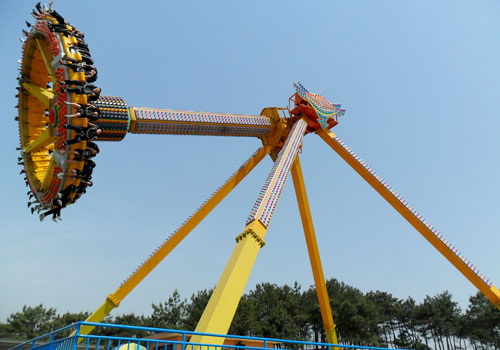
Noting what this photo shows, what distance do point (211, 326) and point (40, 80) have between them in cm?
969

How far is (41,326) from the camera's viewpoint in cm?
5256

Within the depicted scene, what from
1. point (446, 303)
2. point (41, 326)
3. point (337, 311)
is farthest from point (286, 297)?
point (41, 326)

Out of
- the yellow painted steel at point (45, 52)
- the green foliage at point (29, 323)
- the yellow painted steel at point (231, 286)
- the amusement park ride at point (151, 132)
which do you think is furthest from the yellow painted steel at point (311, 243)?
the green foliage at point (29, 323)

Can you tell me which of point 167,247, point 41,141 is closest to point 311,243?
point 167,247

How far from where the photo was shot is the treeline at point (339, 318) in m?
37.5

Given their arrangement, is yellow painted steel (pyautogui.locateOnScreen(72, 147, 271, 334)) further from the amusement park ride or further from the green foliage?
the green foliage

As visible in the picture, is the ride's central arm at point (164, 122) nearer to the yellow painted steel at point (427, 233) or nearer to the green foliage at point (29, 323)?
the yellow painted steel at point (427, 233)

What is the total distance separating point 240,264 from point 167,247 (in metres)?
5.66

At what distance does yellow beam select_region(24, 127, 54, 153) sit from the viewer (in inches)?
430

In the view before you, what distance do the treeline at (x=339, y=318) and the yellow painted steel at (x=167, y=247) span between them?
79.6ft

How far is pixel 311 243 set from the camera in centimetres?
1658

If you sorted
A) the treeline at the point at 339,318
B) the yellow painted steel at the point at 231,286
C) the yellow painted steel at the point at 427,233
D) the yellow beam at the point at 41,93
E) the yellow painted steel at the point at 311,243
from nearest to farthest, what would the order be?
the yellow painted steel at the point at 231,286
the yellow beam at the point at 41,93
the yellow painted steel at the point at 427,233
the yellow painted steel at the point at 311,243
the treeline at the point at 339,318

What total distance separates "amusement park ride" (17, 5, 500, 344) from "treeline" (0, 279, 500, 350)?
22204mm

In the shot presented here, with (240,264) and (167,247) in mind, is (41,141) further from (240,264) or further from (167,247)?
(240,264)
